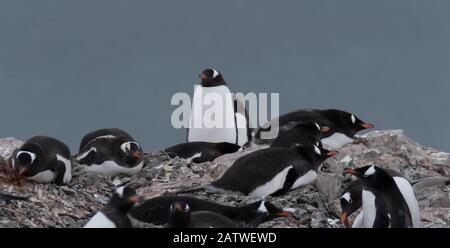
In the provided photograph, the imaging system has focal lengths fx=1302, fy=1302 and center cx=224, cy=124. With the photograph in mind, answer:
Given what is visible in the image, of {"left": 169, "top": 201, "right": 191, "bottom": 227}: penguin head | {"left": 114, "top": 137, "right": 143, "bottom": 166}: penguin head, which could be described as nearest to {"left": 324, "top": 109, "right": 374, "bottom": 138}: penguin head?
{"left": 114, "top": 137, "right": 143, "bottom": 166}: penguin head

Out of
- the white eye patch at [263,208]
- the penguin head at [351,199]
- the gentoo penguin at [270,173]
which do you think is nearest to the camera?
the white eye patch at [263,208]

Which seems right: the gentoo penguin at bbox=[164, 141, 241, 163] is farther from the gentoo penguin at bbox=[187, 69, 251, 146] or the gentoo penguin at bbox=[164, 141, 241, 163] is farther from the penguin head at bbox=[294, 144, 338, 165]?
the penguin head at bbox=[294, 144, 338, 165]

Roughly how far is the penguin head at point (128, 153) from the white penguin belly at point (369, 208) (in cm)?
309

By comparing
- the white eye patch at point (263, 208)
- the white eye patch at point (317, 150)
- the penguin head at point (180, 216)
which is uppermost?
the white eye patch at point (317, 150)

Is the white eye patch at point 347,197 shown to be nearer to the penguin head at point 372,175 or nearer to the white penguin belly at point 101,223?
the penguin head at point 372,175

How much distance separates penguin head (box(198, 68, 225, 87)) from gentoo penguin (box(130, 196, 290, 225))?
5854mm

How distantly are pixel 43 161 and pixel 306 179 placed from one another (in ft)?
8.45

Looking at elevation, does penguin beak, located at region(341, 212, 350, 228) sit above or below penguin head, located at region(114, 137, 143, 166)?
below

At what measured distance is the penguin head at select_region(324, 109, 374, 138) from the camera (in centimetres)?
1531

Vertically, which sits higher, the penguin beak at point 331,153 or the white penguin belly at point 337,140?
the penguin beak at point 331,153

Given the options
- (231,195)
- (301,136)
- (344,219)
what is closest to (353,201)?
(344,219)

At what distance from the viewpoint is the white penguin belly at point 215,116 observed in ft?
55.4

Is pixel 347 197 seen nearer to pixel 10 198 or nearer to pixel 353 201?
pixel 353 201

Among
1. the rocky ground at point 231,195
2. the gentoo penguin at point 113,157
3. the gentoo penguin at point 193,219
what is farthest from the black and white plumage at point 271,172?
the gentoo penguin at point 193,219
